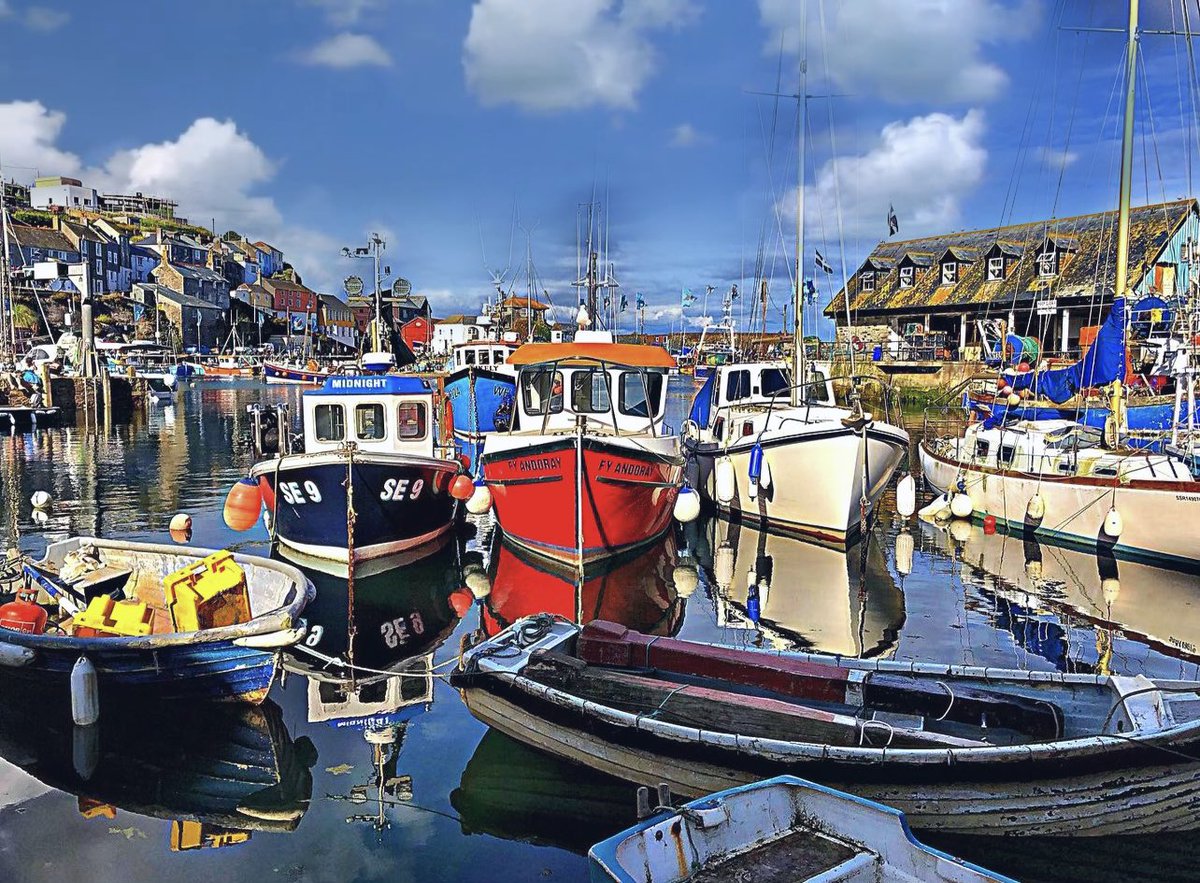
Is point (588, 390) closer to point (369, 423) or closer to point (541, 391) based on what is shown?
point (541, 391)

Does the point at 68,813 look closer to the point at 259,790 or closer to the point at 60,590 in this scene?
the point at 259,790

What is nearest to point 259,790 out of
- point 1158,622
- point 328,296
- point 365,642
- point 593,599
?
point 365,642

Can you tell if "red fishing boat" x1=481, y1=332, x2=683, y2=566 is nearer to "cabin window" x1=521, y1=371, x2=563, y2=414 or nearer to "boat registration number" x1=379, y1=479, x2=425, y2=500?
"cabin window" x1=521, y1=371, x2=563, y2=414

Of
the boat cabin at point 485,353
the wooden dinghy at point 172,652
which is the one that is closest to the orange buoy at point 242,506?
the wooden dinghy at point 172,652

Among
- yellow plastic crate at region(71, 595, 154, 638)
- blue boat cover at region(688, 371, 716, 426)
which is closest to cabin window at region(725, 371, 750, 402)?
blue boat cover at region(688, 371, 716, 426)

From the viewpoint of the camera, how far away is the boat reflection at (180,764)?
722 centimetres

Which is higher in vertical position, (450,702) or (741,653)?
(741,653)

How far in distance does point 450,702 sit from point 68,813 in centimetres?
352

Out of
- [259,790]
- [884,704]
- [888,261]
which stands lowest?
[259,790]

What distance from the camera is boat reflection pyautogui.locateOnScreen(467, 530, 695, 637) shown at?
12.6 meters

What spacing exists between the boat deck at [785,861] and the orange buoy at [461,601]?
319 inches

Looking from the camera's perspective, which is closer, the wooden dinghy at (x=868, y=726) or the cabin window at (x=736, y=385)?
the wooden dinghy at (x=868, y=726)

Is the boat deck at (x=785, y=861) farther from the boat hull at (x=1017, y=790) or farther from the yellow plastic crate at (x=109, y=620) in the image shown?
the yellow plastic crate at (x=109, y=620)

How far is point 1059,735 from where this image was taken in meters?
6.90
